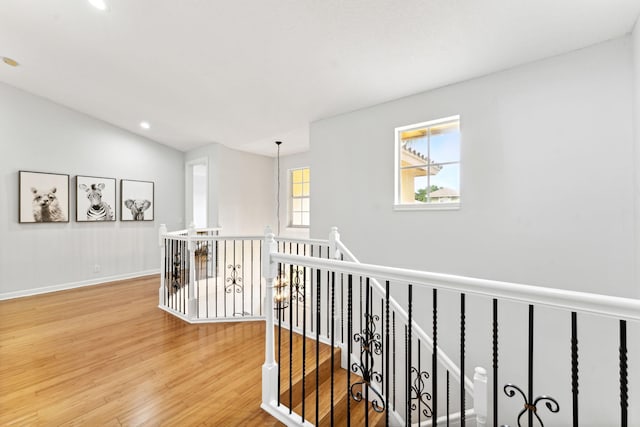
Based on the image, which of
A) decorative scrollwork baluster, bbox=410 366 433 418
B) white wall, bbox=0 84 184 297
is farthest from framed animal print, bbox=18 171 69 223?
decorative scrollwork baluster, bbox=410 366 433 418

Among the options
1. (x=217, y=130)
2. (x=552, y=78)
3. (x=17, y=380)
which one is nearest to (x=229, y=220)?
(x=217, y=130)

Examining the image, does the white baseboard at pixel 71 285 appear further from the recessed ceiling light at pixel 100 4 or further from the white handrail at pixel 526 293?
the white handrail at pixel 526 293

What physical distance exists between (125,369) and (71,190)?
13.3 feet

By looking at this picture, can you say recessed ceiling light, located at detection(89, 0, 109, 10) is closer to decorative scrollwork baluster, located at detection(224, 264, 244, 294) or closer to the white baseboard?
decorative scrollwork baluster, located at detection(224, 264, 244, 294)

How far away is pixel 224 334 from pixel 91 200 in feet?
13.2

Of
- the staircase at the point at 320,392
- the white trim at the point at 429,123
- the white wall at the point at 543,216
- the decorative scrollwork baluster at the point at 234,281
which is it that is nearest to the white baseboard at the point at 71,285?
the decorative scrollwork baluster at the point at 234,281

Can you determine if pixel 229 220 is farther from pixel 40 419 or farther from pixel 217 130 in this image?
pixel 40 419

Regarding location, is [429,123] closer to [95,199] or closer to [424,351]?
[424,351]

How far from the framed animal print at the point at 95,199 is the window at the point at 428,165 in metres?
5.23

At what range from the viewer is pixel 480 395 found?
4.46 feet

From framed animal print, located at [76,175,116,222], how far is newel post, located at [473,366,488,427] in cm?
616

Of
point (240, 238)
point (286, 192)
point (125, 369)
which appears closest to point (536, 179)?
point (240, 238)

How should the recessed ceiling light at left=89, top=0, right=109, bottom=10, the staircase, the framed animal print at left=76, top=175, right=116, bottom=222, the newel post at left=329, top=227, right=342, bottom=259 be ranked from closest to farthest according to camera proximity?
the staircase < the recessed ceiling light at left=89, top=0, right=109, bottom=10 < the newel post at left=329, top=227, right=342, bottom=259 < the framed animal print at left=76, top=175, right=116, bottom=222

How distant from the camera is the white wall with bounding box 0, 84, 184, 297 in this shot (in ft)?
14.1
